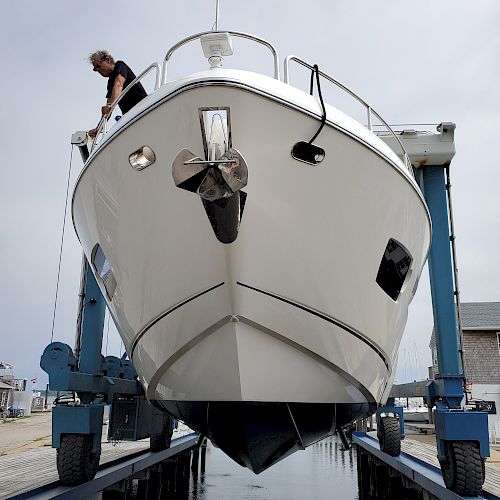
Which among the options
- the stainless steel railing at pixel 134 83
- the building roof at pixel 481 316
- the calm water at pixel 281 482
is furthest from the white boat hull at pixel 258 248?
the building roof at pixel 481 316

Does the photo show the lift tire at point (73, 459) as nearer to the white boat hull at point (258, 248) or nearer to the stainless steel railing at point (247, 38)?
the white boat hull at point (258, 248)

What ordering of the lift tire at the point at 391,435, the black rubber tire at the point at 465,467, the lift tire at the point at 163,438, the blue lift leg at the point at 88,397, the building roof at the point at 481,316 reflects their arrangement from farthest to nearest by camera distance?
the building roof at the point at 481,316 → the lift tire at the point at 163,438 → the lift tire at the point at 391,435 → the blue lift leg at the point at 88,397 → the black rubber tire at the point at 465,467

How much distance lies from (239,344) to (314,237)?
3.03 feet

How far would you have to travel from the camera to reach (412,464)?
7387 mm

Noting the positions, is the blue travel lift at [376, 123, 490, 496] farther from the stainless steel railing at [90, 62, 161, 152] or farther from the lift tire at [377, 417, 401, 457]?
the stainless steel railing at [90, 62, 161, 152]

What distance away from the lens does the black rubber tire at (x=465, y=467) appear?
488 cm

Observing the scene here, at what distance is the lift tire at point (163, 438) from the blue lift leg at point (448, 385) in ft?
16.9

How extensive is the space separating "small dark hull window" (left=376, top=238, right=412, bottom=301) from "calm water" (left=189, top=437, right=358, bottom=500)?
362 inches

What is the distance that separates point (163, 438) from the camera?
9508mm

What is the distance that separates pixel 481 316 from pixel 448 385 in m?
16.4

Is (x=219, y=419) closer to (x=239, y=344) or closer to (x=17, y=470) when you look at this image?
(x=239, y=344)

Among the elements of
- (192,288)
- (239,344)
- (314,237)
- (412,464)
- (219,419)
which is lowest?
(412,464)

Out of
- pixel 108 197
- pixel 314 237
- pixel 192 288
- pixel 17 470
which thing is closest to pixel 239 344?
pixel 192 288

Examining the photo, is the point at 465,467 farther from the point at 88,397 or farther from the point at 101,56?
the point at 101,56
